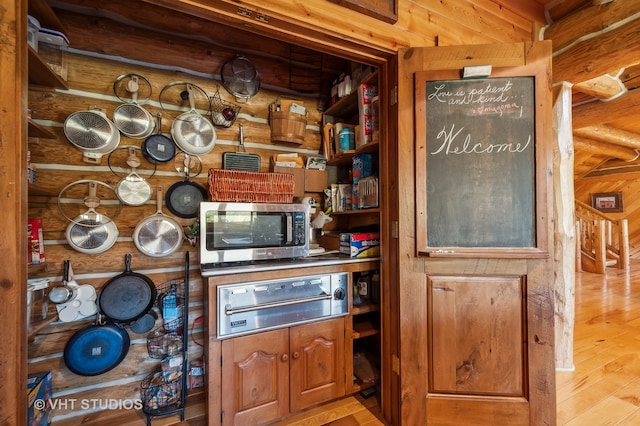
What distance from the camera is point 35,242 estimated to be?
4.76 feet

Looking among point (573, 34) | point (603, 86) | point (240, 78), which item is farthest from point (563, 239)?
point (240, 78)

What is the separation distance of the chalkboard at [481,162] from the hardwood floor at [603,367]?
1.20 metres

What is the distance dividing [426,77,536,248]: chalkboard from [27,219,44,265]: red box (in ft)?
7.25

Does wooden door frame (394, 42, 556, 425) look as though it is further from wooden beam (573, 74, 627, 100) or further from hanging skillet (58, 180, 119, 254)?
hanging skillet (58, 180, 119, 254)

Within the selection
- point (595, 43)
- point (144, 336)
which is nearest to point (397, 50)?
point (595, 43)

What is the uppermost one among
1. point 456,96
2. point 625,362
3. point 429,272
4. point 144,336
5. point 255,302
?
point 456,96

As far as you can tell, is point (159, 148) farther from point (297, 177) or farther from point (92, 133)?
point (297, 177)

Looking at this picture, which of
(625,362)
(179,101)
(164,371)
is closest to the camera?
(164,371)

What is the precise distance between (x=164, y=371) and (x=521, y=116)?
264 cm

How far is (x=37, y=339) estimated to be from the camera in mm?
1533

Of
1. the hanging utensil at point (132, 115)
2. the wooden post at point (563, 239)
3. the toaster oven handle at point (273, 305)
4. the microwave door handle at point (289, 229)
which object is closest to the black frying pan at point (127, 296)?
the toaster oven handle at point (273, 305)

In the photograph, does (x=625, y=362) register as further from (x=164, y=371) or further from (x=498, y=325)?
(x=164, y=371)

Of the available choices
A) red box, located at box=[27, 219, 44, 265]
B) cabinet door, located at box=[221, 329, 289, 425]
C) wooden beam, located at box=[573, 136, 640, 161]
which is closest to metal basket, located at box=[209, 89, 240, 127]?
red box, located at box=[27, 219, 44, 265]

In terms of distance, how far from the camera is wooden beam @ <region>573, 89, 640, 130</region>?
2664 millimetres
